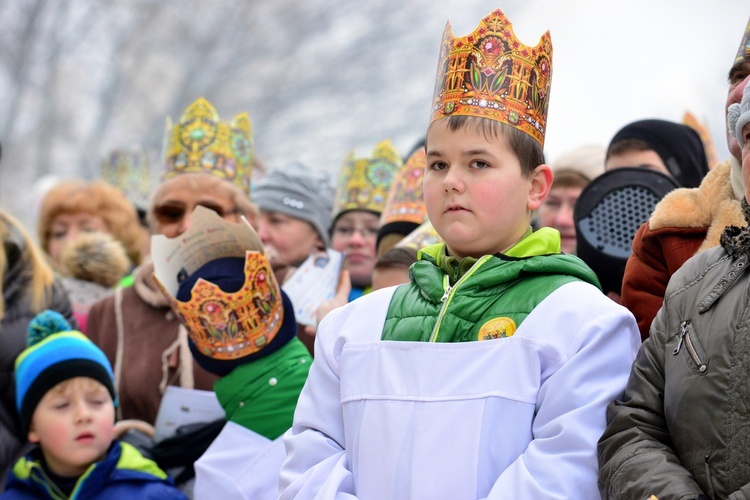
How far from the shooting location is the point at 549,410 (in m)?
2.74

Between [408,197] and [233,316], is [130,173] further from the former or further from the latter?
[233,316]

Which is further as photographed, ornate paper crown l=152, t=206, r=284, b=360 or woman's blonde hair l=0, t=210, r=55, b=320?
woman's blonde hair l=0, t=210, r=55, b=320

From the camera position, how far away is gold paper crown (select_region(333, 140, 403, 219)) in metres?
6.39

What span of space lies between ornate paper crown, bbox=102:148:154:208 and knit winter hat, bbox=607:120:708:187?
18.0 ft

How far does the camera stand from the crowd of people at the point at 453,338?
2576mm

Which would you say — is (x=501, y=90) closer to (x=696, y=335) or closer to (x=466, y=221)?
(x=466, y=221)

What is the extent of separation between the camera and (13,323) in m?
5.06

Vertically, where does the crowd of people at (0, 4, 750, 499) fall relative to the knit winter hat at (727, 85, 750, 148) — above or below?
below

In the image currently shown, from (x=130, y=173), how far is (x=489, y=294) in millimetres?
6988

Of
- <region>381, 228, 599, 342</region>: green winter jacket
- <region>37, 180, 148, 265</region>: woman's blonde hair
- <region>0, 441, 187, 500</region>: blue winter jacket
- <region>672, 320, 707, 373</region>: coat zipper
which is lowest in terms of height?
<region>0, 441, 187, 500</region>: blue winter jacket

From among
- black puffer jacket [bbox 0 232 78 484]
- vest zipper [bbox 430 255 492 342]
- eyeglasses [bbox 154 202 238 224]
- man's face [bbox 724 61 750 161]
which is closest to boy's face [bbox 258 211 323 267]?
eyeglasses [bbox 154 202 238 224]

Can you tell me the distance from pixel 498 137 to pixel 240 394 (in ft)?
4.85

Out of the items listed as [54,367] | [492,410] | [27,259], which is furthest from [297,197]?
[492,410]

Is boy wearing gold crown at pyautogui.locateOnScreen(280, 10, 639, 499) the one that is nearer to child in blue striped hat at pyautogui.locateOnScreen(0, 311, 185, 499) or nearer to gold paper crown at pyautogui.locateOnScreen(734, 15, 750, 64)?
gold paper crown at pyautogui.locateOnScreen(734, 15, 750, 64)
